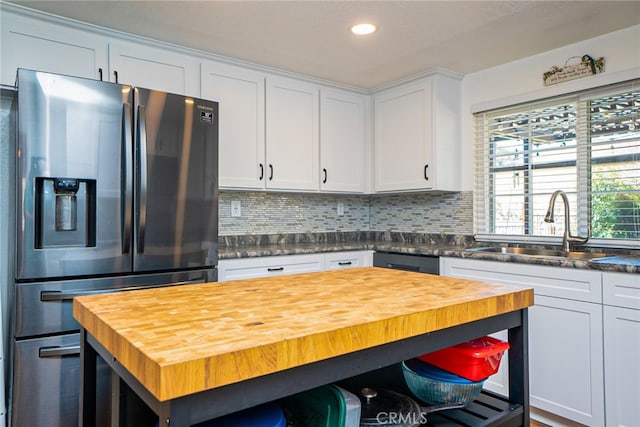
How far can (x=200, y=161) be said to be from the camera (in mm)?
2322

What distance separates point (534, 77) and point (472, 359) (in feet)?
7.93

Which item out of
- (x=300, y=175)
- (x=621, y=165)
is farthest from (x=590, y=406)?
(x=300, y=175)

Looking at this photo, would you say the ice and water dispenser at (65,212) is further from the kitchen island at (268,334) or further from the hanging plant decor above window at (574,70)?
the hanging plant decor above window at (574,70)

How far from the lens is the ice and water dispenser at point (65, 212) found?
1888mm

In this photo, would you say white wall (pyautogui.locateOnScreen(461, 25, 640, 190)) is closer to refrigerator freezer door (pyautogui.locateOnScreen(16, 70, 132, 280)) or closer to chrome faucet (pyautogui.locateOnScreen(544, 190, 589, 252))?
chrome faucet (pyautogui.locateOnScreen(544, 190, 589, 252))

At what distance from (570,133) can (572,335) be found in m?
1.36

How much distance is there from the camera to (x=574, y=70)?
8.79ft

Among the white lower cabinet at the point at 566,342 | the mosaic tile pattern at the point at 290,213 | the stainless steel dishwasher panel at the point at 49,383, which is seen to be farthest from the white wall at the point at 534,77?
the stainless steel dishwasher panel at the point at 49,383

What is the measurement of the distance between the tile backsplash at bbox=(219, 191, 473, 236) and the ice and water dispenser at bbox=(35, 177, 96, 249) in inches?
50.2

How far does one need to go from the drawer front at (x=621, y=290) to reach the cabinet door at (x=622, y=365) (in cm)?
3

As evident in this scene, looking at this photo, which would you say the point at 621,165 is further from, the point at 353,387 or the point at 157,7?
the point at 157,7

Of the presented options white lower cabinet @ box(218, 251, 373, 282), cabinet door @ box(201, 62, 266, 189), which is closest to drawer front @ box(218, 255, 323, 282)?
white lower cabinet @ box(218, 251, 373, 282)

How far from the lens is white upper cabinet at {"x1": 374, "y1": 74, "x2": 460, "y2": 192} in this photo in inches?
125

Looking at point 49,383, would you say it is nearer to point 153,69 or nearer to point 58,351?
point 58,351
